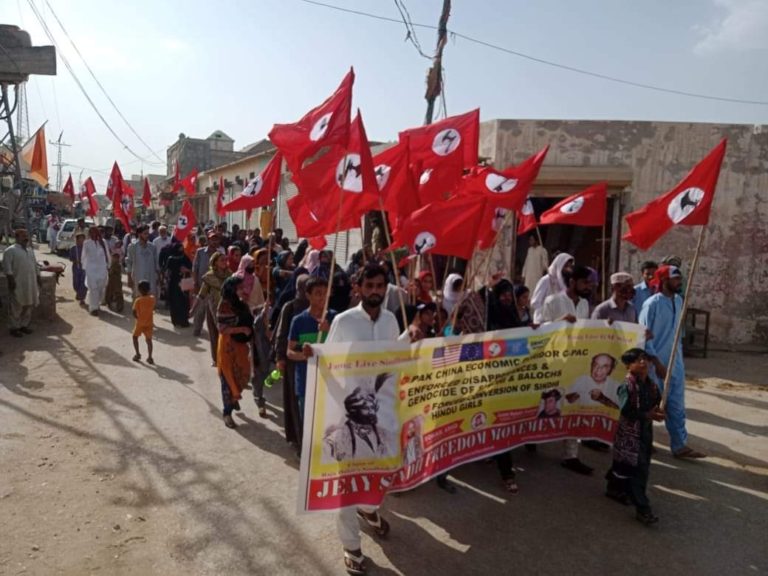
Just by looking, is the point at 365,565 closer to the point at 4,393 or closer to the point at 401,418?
the point at 401,418

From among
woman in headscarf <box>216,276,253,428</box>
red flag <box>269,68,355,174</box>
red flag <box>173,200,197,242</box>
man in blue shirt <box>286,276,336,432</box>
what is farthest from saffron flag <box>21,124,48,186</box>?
man in blue shirt <box>286,276,336,432</box>

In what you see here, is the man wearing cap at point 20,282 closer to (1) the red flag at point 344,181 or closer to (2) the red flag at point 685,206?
(1) the red flag at point 344,181

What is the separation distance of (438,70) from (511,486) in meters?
12.4

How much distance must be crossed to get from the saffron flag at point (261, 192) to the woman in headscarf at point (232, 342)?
1977 millimetres

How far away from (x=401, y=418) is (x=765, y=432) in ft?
15.7

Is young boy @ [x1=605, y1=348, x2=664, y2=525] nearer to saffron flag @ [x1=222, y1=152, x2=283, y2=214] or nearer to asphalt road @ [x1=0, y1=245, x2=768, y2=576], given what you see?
asphalt road @ [x1=0, y1=245, x2=768, y2=576]

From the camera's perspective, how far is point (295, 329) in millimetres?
4406

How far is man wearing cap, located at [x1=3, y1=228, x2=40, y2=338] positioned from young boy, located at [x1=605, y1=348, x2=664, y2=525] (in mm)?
8975

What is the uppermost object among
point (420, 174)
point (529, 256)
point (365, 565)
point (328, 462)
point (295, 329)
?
point (420, 174)

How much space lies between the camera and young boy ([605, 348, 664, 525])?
406cm

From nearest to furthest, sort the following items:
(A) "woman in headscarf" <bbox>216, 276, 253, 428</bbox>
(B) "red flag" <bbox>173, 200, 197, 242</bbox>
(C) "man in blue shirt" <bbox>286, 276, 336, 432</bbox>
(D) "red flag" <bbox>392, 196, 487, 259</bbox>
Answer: (C) "man in blue shirt" <bbox>286, 276, 336, 432</bbox>, (D) "red flag" <bbox>392, 196, 487, 259</bbox>, (A) "woman in headscarf" <bbox>216, 276, 253, 428</bbox>, (B) "red flag" <bbox>173, 200, 197, 242</bbox>

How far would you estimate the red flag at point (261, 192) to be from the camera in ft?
24.7

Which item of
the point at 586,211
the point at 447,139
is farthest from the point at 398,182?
the point at 586,211

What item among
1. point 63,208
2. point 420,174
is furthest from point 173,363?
point 63,208
